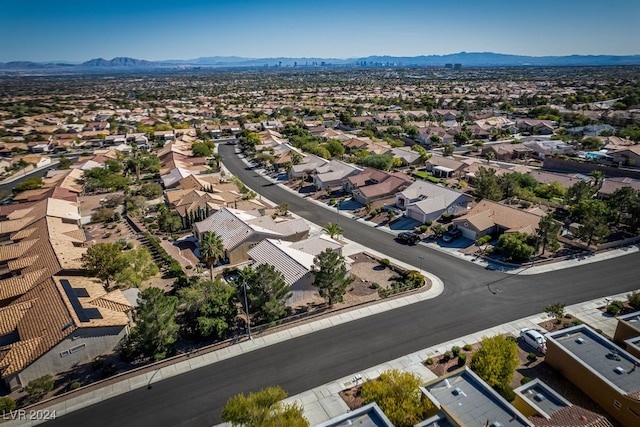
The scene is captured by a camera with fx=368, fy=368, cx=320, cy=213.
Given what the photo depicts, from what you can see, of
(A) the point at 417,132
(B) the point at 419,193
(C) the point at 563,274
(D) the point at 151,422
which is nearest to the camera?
(D) the point at 151,422

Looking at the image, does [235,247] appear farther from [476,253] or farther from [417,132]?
[417,132]

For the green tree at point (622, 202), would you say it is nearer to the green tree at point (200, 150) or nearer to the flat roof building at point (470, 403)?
the flat roof building at point (470, 403)

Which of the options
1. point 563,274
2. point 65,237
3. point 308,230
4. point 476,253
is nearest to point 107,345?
point 65,237

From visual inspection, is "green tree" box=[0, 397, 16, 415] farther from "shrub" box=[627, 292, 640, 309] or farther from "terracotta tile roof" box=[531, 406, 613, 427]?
"shrub" box=[627, 292, 640, 309]

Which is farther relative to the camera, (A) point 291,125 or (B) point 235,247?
(A) point 291,125

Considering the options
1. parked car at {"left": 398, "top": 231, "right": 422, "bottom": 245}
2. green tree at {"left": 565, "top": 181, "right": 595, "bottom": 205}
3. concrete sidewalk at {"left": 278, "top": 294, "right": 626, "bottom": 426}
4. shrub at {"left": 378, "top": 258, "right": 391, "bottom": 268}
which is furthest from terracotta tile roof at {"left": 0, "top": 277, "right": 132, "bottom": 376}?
green tree at {"left": 565, "top": 181, "right": 595, "bottom": 205}

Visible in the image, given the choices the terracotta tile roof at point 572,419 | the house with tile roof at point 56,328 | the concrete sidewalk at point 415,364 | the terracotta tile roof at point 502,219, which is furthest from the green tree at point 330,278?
the terracotta tile roof at point 502,219
